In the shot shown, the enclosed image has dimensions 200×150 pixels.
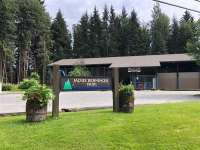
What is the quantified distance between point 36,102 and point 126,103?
2884 mm

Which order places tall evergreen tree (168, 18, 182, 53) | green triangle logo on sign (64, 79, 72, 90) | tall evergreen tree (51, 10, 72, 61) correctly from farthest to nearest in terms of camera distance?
tall evergreen tree (51, 10, 72, 61) < tall evergreen tree (168, 18, 182, 53) < green triangle logo on sign (64, 79, 72, 90)

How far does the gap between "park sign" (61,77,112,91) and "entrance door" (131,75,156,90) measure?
48.1 metres

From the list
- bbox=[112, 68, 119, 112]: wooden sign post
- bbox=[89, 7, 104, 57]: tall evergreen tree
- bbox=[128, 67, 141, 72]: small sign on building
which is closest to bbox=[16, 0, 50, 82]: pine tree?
bbox=[89, 7, 104, 57]: tall evergreen tree

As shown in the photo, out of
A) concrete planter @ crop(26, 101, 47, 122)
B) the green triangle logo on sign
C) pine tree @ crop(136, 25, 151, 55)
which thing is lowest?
concrete planter @ crop(26, 101, 47, 122)

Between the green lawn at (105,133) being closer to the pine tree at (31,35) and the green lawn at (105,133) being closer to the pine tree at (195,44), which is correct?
the pine tree at (195,44)

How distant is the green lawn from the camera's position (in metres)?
7.79

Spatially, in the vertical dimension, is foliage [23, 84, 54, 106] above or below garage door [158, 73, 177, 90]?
below

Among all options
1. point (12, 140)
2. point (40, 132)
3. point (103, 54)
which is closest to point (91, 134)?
point (40, 132)

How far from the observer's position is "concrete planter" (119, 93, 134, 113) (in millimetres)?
11297

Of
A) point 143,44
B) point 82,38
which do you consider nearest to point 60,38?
point 82,38

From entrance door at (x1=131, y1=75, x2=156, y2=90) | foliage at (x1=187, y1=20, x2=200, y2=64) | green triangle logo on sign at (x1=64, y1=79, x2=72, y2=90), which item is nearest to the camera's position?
green triangle logo on sign at (x1=64, y1=79, x2=72, y2=90)

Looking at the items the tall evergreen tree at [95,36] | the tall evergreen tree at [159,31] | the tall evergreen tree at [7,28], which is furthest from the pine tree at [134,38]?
the tall evergreen tree at [7,28]

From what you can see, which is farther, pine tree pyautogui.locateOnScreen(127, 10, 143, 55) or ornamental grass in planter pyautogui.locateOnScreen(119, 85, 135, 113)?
pine tree pyautogui.locateOnScreen(127, 10, 143, 55)

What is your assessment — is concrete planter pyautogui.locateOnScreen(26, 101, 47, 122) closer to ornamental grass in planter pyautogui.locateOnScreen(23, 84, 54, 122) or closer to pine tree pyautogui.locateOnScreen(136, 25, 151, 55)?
ornamental grass in planter pyautogui.locateOnScreen(23, 84, 54, 122)
